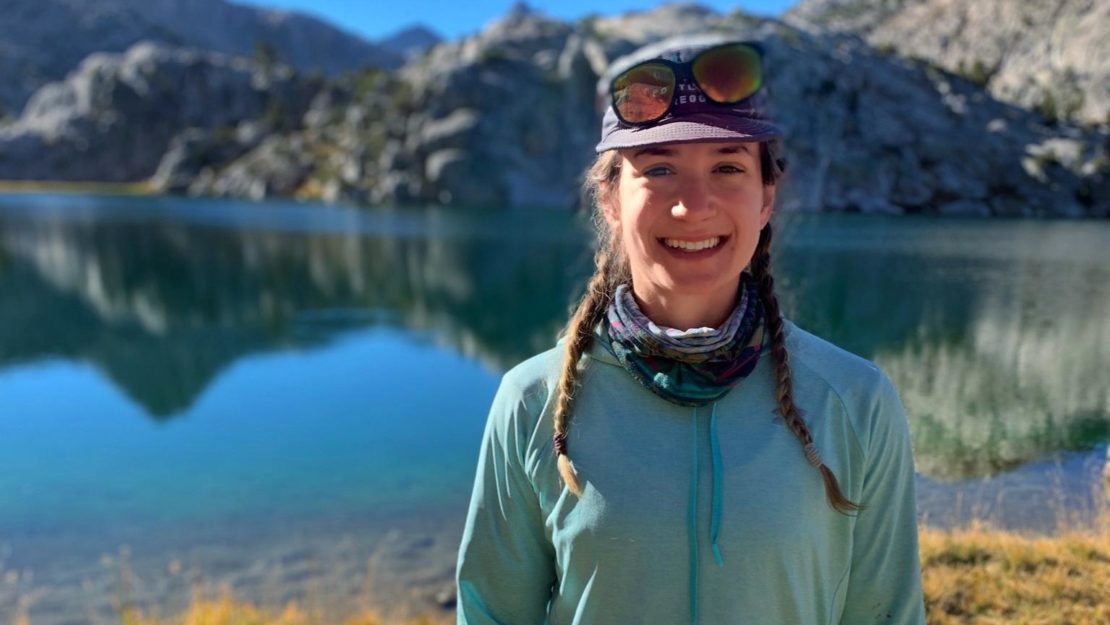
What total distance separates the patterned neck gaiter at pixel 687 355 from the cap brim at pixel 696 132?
463 mm

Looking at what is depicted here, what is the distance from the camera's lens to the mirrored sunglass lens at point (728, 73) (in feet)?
6.51

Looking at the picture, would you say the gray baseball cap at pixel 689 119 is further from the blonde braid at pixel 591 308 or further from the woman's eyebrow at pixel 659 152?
the blonde braid at pixel 591 308

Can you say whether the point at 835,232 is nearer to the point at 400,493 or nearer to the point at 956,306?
the point at 956,306

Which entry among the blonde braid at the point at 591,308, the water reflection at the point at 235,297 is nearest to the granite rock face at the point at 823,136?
the water reflection at the point at 235,297

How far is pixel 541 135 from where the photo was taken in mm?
112250

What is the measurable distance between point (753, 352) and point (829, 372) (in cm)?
21

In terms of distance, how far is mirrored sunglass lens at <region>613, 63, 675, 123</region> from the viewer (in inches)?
77.7

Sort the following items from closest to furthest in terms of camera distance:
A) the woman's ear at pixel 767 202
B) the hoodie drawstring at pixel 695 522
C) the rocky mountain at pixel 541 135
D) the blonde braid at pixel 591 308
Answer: the hoodie drawstring at pixel 695 522 < the blonde braid at pixel 591 308 < the woman's ear at pixel 767 202 < the rocky mountain at pixel 541 135

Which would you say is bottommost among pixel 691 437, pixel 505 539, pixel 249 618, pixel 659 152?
pixel 249 618

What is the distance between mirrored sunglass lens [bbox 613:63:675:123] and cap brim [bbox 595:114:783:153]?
55 mm

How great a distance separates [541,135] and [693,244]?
114 metres

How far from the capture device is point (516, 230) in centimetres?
5978

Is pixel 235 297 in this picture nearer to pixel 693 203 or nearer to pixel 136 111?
pixel 693 203

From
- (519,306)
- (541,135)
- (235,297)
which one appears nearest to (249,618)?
(519,306)
